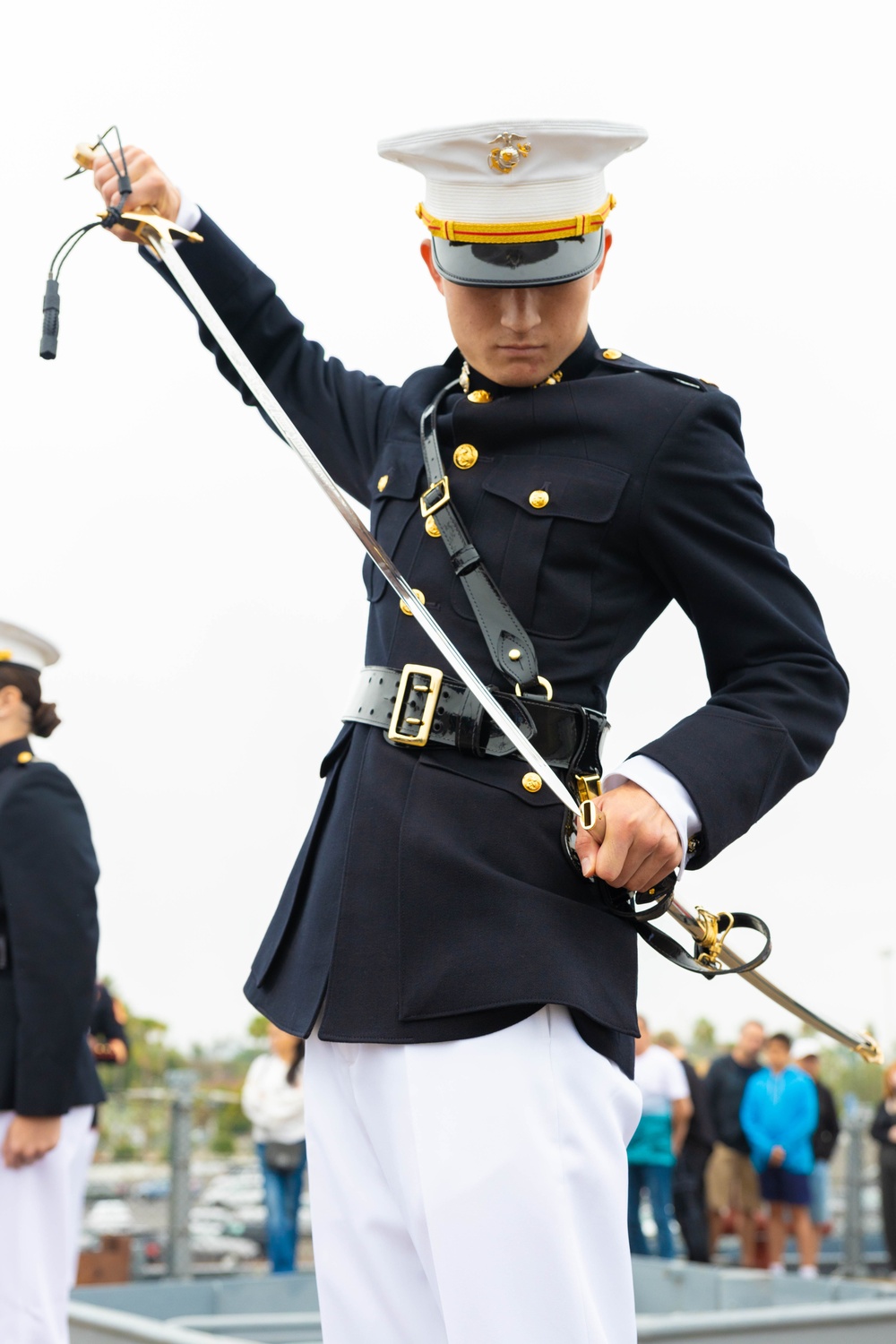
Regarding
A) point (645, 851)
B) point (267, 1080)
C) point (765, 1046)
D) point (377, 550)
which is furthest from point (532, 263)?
point (765, 1046)

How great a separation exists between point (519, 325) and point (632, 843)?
0.70 metres

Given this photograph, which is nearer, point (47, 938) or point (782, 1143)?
point (47, 938)

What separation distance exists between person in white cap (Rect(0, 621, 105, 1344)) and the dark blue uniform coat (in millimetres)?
2022

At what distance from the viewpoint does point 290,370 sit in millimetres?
2660

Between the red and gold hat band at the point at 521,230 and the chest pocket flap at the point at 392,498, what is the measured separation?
31cm

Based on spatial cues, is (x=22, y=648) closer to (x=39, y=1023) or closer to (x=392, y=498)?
(x=39, y=1023)

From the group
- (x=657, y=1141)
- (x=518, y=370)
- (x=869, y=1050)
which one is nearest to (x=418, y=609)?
(x=518, y=370)

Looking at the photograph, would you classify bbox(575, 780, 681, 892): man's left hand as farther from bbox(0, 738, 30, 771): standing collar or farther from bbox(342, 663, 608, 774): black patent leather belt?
bbox(0, 738, 30, 771): standing collar

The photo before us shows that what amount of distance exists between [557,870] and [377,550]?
0.47 meters

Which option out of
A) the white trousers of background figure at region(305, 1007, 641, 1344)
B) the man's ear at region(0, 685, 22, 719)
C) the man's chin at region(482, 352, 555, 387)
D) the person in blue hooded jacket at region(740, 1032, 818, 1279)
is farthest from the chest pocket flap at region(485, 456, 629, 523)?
the person in blue hooded jacket at region(740, 1032, 818, 1279)

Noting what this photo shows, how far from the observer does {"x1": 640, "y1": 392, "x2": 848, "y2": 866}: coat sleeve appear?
2111 mm

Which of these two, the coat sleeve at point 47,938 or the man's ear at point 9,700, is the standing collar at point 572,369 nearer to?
the coat sleeve at point 47,938

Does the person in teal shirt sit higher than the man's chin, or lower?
lower

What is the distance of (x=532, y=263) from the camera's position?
2170 mm
